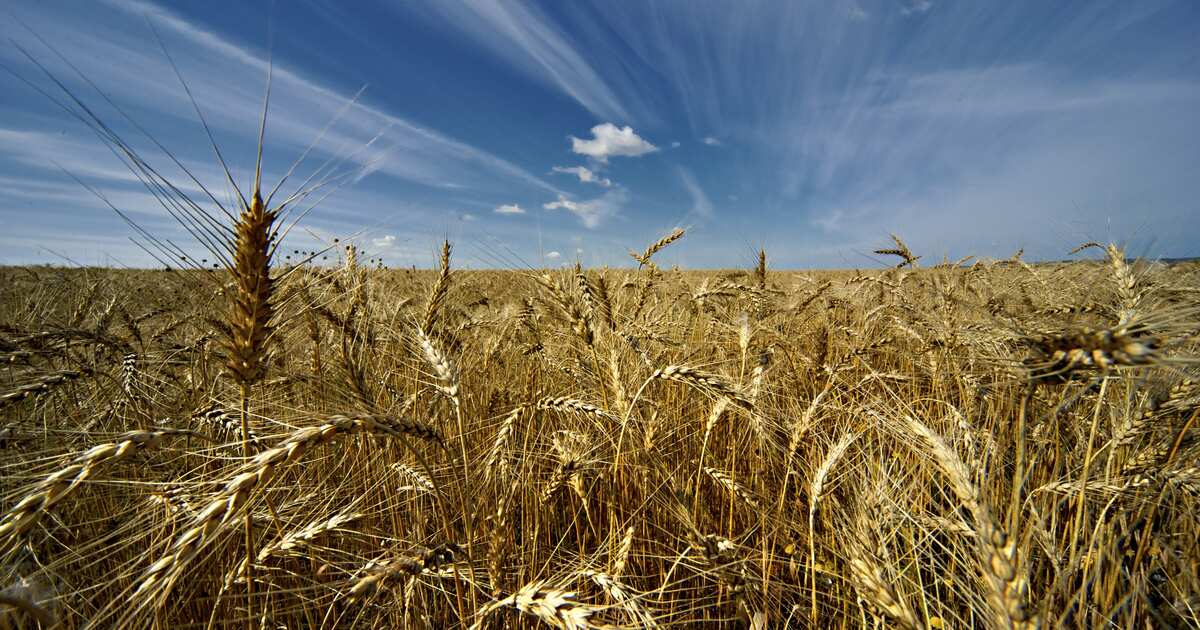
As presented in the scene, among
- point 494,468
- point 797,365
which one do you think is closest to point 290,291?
point 494,468

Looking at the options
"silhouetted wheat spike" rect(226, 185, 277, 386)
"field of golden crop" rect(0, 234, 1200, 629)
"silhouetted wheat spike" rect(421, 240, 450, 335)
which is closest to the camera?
"field of golden crop" rect(0, 234, 1200, 629)

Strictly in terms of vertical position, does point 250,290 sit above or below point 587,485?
above

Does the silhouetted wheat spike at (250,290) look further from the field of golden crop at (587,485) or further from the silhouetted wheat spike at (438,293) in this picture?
the silhouetted wheat spike at (438,293)

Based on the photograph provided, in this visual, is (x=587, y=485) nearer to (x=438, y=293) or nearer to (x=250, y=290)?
(x=438, y=293)

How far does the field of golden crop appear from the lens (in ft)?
3.74

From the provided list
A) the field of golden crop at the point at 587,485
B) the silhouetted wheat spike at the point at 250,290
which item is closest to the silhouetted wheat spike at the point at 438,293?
the field of golden crop at the point at 587,485

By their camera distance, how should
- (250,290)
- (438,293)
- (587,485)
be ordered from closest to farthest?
(250,290) < (587,485) < (438,293)

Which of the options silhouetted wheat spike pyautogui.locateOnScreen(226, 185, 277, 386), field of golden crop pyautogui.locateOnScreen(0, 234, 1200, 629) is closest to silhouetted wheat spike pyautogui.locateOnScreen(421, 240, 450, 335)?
field of golden crop pyautogui.locateOnScreen(0, 234, 1200, 629)

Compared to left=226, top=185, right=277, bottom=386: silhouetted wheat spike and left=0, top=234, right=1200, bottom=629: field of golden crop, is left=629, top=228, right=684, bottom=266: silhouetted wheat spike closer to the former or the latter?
left=0, top=234, right=1200, bottom=629: field of golden crop

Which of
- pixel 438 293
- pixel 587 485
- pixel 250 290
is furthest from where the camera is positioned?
pixel 438 293

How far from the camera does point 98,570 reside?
6.74 feet

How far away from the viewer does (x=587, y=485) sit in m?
2.47

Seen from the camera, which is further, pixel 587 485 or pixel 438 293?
pixel 438 293

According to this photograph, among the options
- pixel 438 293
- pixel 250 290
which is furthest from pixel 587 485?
pixel 250 290
